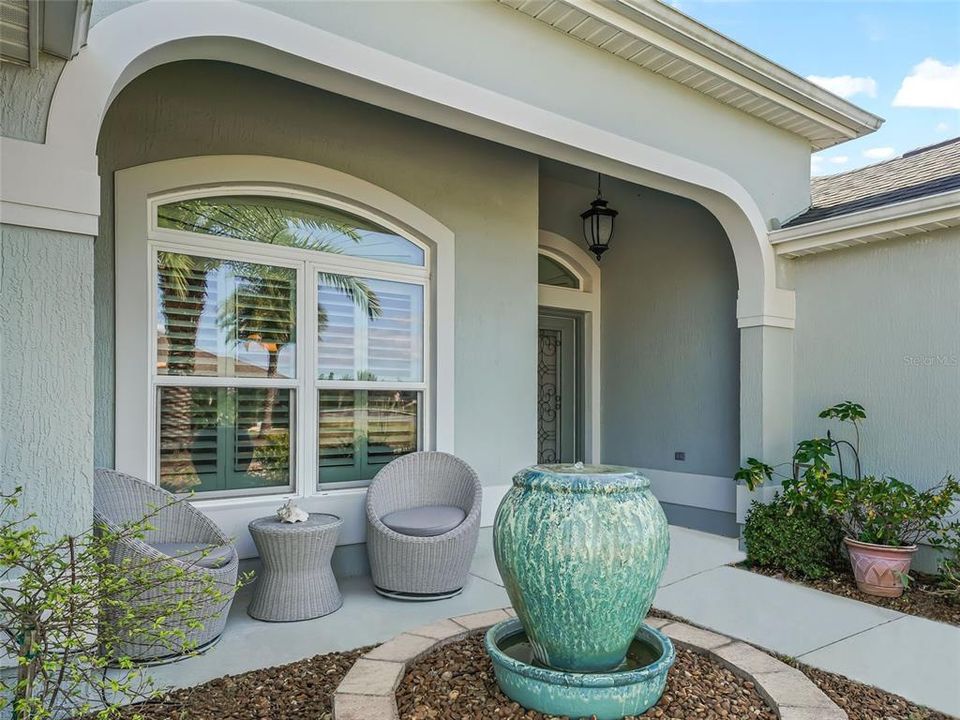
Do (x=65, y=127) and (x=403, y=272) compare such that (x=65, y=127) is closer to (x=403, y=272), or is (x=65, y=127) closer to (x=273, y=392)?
(x=273, y=392)

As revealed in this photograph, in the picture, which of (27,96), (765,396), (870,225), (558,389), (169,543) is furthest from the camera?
(558,389)

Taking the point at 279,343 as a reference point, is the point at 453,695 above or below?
below

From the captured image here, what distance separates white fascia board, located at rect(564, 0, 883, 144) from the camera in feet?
13.6

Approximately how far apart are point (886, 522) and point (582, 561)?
335 cm

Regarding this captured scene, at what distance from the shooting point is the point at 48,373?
8.46 ft

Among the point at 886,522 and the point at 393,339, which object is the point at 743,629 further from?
the point at 393,339

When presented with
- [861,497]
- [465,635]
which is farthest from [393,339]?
[861,497]

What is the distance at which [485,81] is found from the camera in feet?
12.5

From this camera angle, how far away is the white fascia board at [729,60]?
415 centimetres

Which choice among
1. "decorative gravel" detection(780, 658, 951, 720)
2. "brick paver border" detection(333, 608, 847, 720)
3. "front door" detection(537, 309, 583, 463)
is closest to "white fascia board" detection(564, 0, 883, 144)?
"front door" detection(537, 309, 583, 463)

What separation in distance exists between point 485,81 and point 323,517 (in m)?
2.90

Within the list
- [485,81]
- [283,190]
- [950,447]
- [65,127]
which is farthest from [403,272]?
[950,447]

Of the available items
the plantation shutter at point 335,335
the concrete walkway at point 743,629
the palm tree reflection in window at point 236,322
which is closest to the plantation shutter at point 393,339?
the plantation shutter at point 335,335

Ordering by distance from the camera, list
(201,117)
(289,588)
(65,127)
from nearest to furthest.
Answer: (65,127), (289,588), (201,117)
